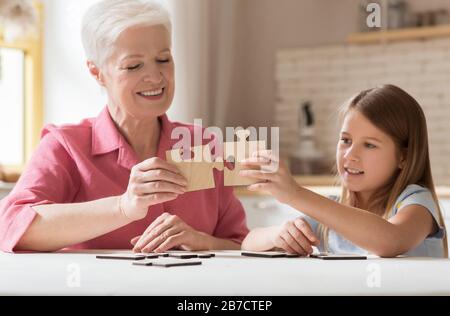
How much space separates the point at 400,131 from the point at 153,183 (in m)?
0.61

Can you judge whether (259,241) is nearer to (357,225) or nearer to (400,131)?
(357,225)

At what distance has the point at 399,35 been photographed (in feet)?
13.1

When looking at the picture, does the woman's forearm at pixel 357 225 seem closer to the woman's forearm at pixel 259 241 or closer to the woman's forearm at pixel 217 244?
the woman's forearm at pixel 259 241

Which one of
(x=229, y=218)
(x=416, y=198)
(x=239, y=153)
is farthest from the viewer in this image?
(x=229, y=218)

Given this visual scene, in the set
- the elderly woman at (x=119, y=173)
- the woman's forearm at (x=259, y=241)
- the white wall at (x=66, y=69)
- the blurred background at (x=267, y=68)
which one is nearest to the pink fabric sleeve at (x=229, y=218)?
the elderly woman at (x=119, y=173)

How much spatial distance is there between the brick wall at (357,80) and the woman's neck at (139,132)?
260 cm

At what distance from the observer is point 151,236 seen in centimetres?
143

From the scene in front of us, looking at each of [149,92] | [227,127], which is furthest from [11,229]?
[227,127]

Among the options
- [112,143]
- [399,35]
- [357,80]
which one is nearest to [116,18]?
[112,143]

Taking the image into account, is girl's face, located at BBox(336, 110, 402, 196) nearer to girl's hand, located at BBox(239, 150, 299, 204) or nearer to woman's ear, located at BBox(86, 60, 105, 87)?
girl's hand, located at BBox(239, 150, 299, 204)

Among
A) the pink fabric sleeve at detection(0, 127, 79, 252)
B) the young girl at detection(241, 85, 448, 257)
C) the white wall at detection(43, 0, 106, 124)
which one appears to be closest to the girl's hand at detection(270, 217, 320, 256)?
the young girl at detection(241, 85, 448, 257)
